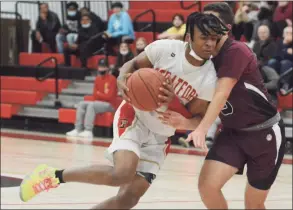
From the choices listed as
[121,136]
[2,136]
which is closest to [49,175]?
[121,136]

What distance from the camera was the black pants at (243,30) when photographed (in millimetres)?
13625

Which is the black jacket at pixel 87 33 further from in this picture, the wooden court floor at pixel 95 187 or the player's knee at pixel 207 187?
the player's knee at pixel 207 187

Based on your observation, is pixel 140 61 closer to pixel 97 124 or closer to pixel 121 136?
pixel 121 136

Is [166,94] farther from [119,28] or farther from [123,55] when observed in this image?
[119,28]

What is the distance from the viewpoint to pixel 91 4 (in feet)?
59.7

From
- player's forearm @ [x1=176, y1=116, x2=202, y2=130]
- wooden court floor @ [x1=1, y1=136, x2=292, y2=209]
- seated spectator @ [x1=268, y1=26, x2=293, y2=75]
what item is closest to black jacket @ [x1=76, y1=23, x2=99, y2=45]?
wooden court floor @ [x1=1, y1=136, x2=292, y2=209]

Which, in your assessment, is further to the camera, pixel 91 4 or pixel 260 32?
pixel 91 4

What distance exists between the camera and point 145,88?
5.16 m

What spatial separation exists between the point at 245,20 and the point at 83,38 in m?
4.06

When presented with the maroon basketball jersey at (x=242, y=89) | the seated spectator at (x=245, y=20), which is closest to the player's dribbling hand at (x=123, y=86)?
the maroon basketball jersey at (x=242, y=89)

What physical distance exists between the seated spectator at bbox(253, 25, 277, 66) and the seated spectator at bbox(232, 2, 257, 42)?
46cm

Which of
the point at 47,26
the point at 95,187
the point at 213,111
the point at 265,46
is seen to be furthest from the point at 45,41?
the point at 213,111

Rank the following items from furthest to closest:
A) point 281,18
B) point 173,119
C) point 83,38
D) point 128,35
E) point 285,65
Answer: point 83,38, point 128,35, point 281,18, point 285,65, point 173,119

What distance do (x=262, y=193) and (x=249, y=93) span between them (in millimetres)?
863
